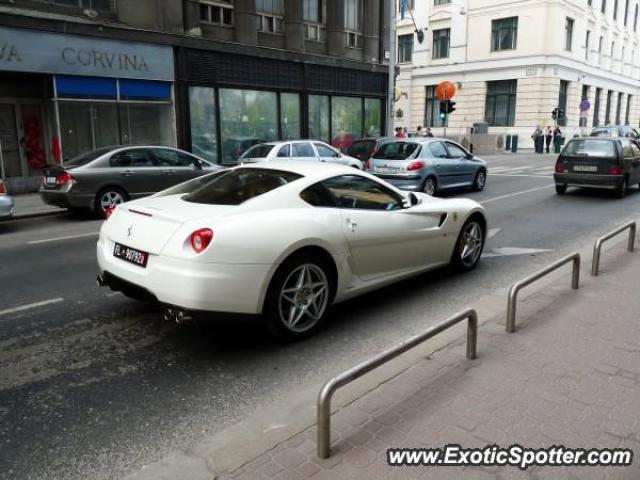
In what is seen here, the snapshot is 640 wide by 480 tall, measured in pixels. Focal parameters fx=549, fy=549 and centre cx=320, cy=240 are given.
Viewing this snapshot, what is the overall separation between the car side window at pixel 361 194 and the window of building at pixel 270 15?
1682 cm

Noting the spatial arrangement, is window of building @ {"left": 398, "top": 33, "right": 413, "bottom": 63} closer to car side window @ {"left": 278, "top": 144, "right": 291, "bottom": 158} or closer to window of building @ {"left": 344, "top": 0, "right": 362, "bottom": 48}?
window of building @ {"left": 344, "top": 0, "right": 362, "bottom": 48}

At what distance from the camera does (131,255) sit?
4.47 meters

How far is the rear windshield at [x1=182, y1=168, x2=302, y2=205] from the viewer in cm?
478

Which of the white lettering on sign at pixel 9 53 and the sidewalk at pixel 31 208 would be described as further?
the white lettering on sign at pixel 9 53

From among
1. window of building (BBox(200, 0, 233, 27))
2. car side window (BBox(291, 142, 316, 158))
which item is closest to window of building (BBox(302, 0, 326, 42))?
window of building (BBox(200, 0, 233, 27))

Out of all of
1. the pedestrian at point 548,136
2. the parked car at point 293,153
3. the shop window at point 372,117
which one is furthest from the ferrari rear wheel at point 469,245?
the pedestrian at point 548,136

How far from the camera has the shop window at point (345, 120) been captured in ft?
78.8

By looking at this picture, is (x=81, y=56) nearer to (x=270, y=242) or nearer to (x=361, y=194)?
(x=361, y=194)

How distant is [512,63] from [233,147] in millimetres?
32030

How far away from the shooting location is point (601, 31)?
51.1 metres

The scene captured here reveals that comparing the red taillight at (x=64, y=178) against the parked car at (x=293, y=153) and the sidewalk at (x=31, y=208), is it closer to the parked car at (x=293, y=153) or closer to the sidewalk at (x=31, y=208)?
the sidewalk at (x=31, y=208)

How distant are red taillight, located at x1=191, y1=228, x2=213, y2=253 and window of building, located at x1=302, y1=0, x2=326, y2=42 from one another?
19.9m

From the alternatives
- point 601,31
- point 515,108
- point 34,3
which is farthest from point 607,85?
point 34,3

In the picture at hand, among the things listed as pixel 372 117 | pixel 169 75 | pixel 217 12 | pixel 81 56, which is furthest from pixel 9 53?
pixel 372 117
